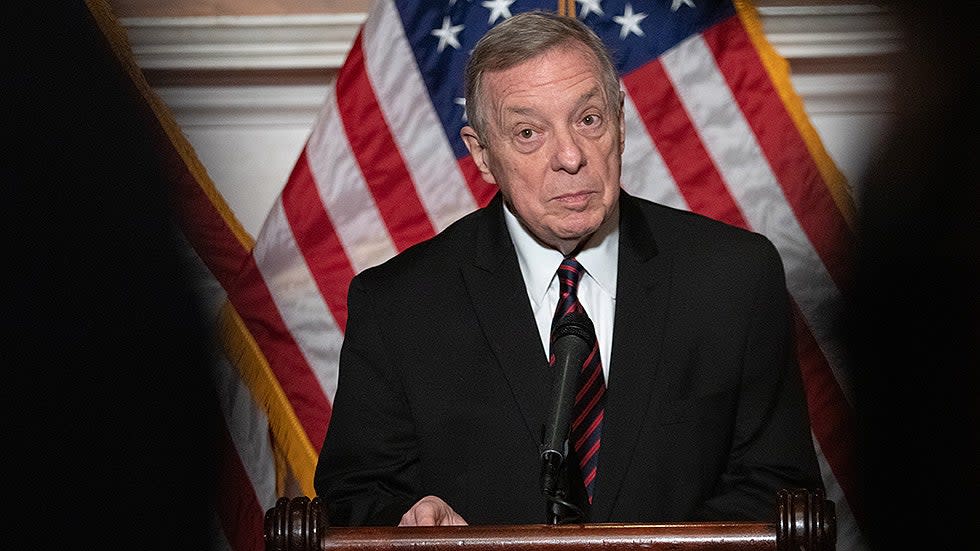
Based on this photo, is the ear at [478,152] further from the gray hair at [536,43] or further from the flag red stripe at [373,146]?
the flag red stripe at [373,146]

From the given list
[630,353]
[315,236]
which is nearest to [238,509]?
[315,236]

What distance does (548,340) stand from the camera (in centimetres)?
216

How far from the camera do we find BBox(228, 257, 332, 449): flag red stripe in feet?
9.51

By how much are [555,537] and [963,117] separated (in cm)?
179

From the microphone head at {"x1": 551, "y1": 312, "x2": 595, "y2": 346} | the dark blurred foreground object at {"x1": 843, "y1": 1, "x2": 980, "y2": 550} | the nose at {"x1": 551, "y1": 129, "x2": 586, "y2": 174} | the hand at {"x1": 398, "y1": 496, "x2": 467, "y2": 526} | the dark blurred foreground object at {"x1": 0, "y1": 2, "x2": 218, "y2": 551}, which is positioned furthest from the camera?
the dark blurred foreground object at {"x1": 843, "y1": 1, "x2": 980, "y2": 550}

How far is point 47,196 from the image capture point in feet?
4.63

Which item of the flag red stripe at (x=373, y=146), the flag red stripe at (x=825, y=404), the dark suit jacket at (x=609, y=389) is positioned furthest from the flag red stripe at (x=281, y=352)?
the flag red stripe at (x=825, y=404)

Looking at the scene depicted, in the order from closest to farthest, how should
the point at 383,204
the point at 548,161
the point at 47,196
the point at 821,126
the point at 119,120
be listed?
1. the point at 47,196
2. the point at 119,120
3. the point at 548,161
4. the point at 383,204
5. the point at 821,126

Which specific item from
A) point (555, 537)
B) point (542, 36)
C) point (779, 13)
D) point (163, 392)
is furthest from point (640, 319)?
point (779, 13)

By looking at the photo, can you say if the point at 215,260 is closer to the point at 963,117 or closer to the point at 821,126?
the point at 821,126

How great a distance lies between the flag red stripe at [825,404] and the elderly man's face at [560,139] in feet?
3.11

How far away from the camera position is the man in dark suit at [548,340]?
6.79 ft

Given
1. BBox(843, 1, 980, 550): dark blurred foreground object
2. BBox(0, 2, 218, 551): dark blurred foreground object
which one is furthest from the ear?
BBox(843, 1, 980, 550): dark blurred foreground object

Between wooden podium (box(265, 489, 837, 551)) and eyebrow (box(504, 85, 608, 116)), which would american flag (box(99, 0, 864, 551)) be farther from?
wooden podium (box(265, 489, 837, 551))
